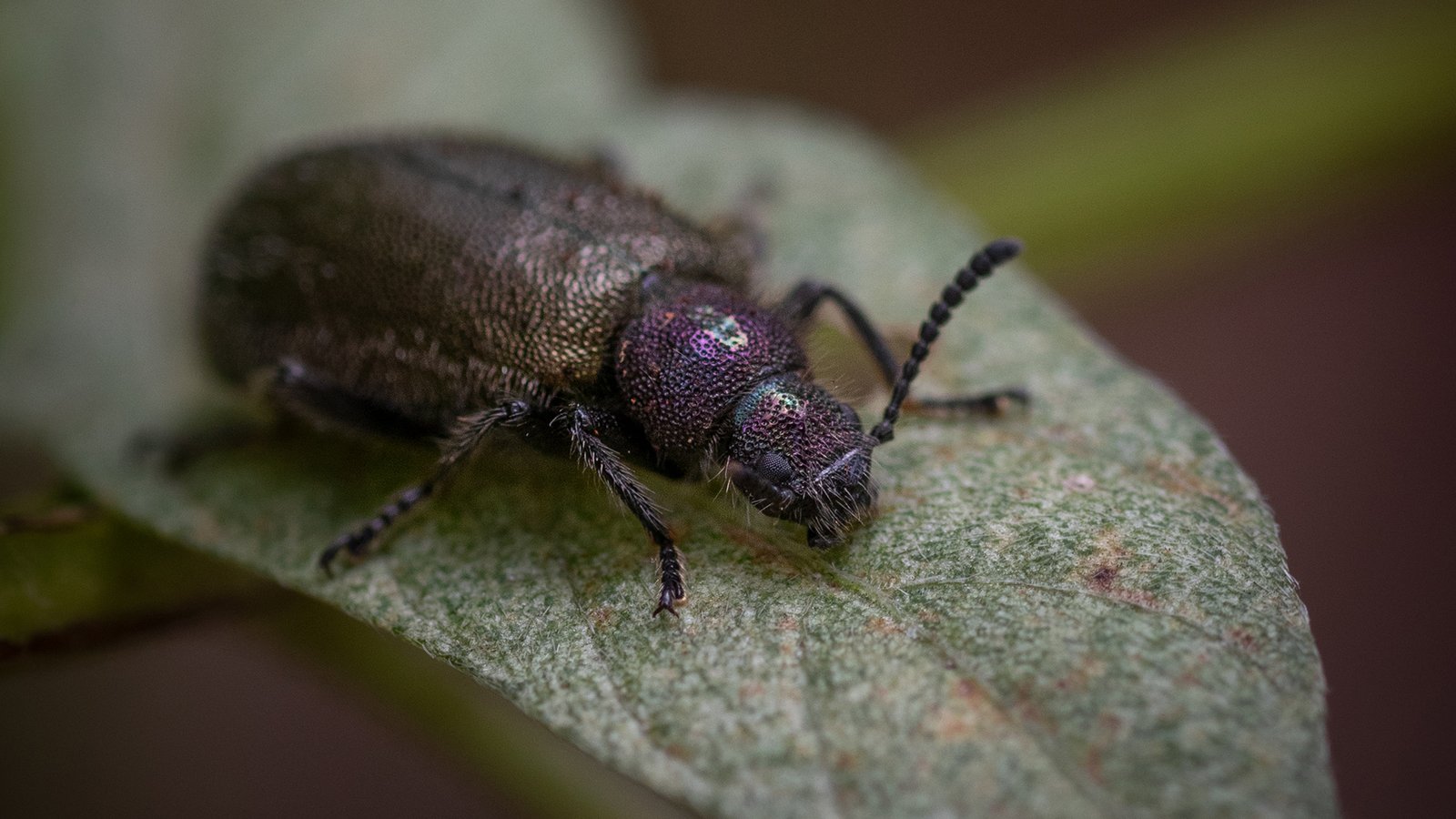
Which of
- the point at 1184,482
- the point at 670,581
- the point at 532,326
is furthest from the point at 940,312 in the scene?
the point at 532,326

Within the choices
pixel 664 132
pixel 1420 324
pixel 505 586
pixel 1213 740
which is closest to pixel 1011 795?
pixel 1213 740

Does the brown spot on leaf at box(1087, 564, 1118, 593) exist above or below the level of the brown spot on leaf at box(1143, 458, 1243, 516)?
below

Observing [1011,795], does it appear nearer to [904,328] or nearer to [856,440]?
[856,440]

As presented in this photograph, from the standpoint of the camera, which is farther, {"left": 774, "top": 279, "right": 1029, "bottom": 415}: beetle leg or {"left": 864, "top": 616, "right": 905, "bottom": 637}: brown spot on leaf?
{"left": 774, "top": 279, "right": 1029, "bottom": 415}: beetle leg

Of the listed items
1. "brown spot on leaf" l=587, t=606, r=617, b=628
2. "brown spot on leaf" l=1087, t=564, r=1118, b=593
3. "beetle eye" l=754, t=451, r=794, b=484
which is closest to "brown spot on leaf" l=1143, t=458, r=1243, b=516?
"brown spot on leaf" l=1087, t=564, r=1118, b=593

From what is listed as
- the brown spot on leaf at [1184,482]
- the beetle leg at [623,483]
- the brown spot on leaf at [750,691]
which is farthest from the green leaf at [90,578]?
the brown spot on leaf at [1184,482]

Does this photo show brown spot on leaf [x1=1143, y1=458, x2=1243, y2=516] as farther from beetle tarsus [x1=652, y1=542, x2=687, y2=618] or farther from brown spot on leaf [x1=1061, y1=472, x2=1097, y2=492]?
beetle tarsus [x1=652, y1=542, x2=687, y2=618]
